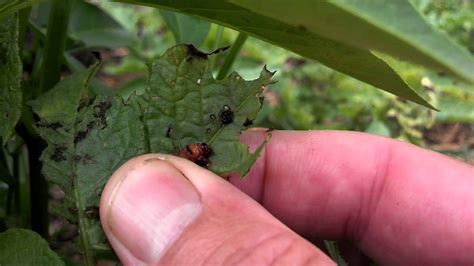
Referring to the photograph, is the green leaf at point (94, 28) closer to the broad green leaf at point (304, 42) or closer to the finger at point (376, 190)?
the finger at point (376, 190)

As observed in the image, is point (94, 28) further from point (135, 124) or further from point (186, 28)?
point (135, 124)

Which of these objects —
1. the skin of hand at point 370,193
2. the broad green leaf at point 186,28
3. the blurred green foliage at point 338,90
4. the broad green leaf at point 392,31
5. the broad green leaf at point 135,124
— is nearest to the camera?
the broad green leaf at point 392,31

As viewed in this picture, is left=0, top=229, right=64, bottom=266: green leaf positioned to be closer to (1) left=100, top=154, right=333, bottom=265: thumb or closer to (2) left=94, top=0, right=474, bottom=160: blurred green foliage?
(1) left=100, top=154, right=333, bottom=265: thumb

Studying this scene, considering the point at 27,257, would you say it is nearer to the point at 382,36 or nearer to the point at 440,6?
the point at 382,36

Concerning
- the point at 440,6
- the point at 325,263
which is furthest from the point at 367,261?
the point at 440,6

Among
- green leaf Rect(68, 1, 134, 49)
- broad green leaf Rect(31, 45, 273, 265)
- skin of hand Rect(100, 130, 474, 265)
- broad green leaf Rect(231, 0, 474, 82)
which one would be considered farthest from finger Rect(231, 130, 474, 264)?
broad green leaf Rect(231, 0, 474, 82)

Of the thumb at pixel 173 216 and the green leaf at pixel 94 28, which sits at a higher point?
the green leaf at pixel 94 28

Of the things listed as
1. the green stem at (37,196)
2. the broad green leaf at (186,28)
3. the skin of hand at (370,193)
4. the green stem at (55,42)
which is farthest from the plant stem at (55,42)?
the broad green leaf at (186,28)
